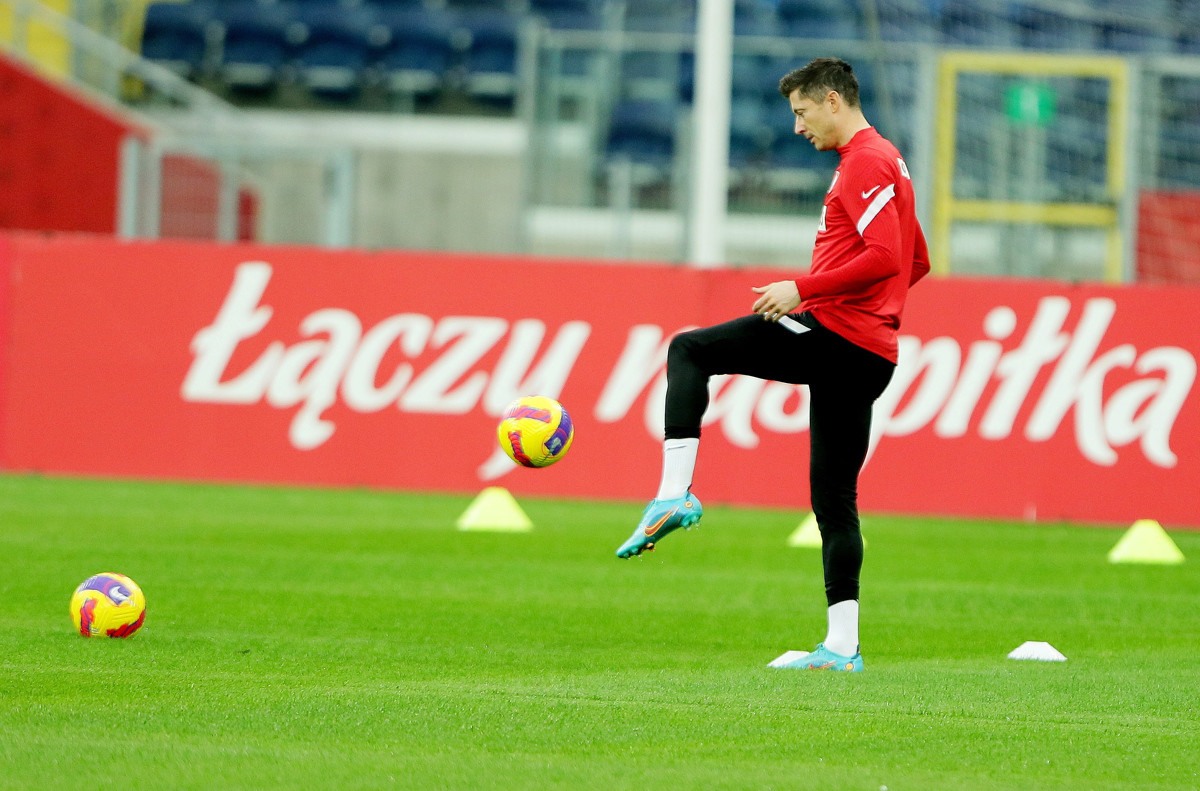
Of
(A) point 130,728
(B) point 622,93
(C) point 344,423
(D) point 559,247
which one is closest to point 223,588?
(A) point 130,728

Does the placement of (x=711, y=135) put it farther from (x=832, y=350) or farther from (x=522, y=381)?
(x=832, y=350)

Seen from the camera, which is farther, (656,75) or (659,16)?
(659,16)

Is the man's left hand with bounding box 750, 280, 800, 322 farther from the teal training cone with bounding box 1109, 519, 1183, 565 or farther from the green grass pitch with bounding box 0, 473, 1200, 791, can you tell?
the teal training cone with bounding box 1109, 519, 1183, 565

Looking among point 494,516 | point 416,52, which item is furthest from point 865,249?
point 416,52

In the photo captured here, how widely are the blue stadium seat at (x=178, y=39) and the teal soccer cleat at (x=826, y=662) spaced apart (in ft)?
68.7

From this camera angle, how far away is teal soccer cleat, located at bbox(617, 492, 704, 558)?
5.69 meters

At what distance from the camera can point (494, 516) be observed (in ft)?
35.6

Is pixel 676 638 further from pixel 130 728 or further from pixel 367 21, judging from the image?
pixel 367 21

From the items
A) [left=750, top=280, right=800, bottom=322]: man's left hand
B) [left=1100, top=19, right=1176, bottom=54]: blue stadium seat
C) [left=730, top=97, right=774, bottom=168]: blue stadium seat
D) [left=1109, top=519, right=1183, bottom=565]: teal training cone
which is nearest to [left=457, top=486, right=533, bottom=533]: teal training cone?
[left=1109, top=519, right=1183, bottom=565]: teal training cone

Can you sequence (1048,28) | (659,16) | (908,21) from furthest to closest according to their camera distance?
(659,16) < (1048,28) < (908,21)

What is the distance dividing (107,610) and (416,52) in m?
19.7

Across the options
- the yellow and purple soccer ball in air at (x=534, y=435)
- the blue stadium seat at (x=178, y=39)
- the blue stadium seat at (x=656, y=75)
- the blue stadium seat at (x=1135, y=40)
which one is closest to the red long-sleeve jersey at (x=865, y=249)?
the yellow and purple soccer ball in air at (x=534, y=435)

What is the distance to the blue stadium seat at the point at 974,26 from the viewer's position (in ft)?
68.0

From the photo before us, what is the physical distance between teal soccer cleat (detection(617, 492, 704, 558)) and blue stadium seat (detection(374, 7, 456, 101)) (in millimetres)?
19424
